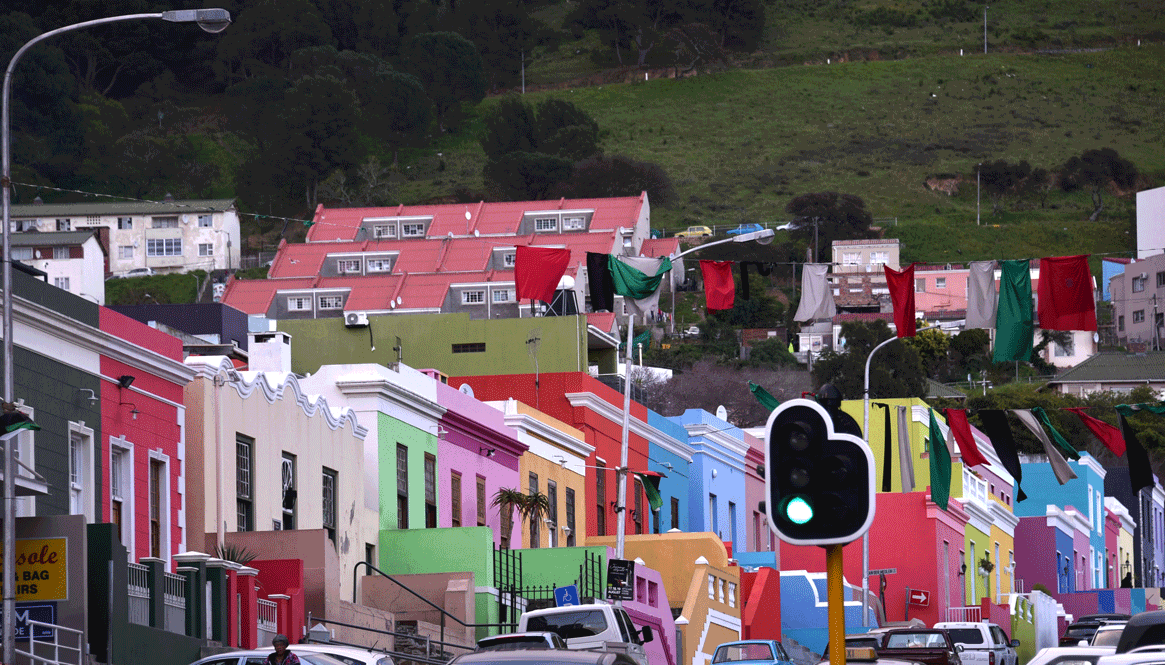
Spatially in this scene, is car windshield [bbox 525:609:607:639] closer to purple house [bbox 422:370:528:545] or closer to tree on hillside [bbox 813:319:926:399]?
purple house [bbox 422:370:528:545]

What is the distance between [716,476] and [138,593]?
29.4 meters

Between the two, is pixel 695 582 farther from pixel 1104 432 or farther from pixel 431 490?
pixel 1104 432

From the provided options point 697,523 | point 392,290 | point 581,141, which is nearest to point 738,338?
point 392,290

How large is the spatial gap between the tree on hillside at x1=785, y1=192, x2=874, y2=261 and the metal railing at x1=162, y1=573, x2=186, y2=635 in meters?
155

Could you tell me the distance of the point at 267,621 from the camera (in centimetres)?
2684

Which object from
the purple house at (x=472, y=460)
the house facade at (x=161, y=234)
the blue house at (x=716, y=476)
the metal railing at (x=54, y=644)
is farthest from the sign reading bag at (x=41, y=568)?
the house facade at (x=161, y=234)

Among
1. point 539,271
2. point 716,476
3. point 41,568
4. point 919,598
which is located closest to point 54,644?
point 41,568

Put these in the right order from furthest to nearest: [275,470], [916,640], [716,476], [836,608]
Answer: [716,476]
[916,640]
[275,470]
[836,608]

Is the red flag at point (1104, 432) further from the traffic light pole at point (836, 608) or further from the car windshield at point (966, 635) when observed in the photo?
the traffic light pole at point (836, 608)

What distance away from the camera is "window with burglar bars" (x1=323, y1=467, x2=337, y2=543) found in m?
32.5

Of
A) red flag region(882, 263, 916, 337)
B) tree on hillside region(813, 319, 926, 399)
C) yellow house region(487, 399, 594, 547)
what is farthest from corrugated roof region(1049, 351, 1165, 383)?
red flag region(882, 263, 916, 337)

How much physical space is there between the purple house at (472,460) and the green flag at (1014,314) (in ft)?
33.2

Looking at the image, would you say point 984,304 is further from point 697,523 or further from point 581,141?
point 581,141

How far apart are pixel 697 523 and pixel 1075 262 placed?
1580 centimetres
